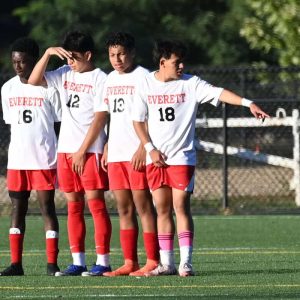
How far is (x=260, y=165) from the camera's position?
21359mm

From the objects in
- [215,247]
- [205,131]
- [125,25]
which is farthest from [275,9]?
[125,25]

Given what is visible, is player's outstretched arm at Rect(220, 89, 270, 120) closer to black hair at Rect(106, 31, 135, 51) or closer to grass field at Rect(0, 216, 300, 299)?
black hair at Rect(106, 31, 135, 51)

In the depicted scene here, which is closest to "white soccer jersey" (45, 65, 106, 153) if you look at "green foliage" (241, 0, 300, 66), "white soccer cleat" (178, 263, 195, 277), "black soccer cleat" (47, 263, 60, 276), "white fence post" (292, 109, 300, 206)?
"black soccer cleat" (47, 263, 60, 276)

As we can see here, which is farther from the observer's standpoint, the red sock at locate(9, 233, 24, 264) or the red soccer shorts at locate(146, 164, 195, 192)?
the red sock at locate(9, 233, 24, 264)

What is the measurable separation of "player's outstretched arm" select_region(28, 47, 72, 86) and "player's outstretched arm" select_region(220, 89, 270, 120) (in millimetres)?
Result: 1358

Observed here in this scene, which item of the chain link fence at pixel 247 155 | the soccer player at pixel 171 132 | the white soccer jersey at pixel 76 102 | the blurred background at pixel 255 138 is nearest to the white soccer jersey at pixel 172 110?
the soccer player at pixel 171 132

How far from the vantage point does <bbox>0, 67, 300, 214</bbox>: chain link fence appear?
67.5 ft

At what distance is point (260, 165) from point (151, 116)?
9.36m

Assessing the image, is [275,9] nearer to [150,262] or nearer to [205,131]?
[205,131]

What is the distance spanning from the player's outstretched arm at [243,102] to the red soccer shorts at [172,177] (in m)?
0.64

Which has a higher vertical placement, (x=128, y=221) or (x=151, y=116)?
(x=151, y=116)

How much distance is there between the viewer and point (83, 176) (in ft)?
40.8

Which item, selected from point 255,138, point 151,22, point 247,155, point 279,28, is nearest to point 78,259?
point 247,155

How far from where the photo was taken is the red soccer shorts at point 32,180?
12.6m
